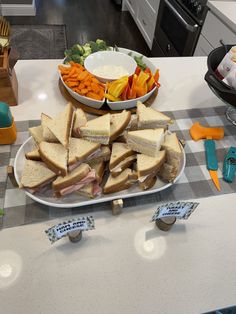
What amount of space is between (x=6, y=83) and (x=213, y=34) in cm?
144

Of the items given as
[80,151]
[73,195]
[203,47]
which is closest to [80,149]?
[80,151]

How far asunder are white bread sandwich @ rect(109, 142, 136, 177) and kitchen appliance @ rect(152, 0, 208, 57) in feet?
4.96

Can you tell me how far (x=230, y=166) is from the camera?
78 cm

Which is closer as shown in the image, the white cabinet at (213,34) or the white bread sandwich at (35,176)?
the white bread sandwich at (35,176)

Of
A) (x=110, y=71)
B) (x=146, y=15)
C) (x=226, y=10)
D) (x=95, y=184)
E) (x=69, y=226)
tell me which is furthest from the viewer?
(x=146, y=15)

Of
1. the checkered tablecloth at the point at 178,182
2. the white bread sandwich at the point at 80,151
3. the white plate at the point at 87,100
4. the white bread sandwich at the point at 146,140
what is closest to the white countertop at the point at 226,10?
the checkered tablecloth at the point at 178,182

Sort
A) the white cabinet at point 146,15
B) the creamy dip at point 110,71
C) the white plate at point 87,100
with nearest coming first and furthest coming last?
the white plate at point 87,100 → the creamy dip at point 110,71 → the white cabinet at point 146,15

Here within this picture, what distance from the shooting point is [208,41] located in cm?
177

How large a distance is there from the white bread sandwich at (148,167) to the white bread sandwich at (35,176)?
0.21 m

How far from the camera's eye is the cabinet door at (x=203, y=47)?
1.79m

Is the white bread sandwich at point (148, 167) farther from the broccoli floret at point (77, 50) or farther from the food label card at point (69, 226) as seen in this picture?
the broccoli floret at point (77, 50)

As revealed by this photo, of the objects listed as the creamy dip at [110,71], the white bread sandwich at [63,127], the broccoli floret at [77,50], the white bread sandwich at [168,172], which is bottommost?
the white bread sandwich at [168,172]

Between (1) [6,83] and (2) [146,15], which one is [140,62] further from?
(2) [146,15]

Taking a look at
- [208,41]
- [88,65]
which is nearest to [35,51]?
[208,41]
